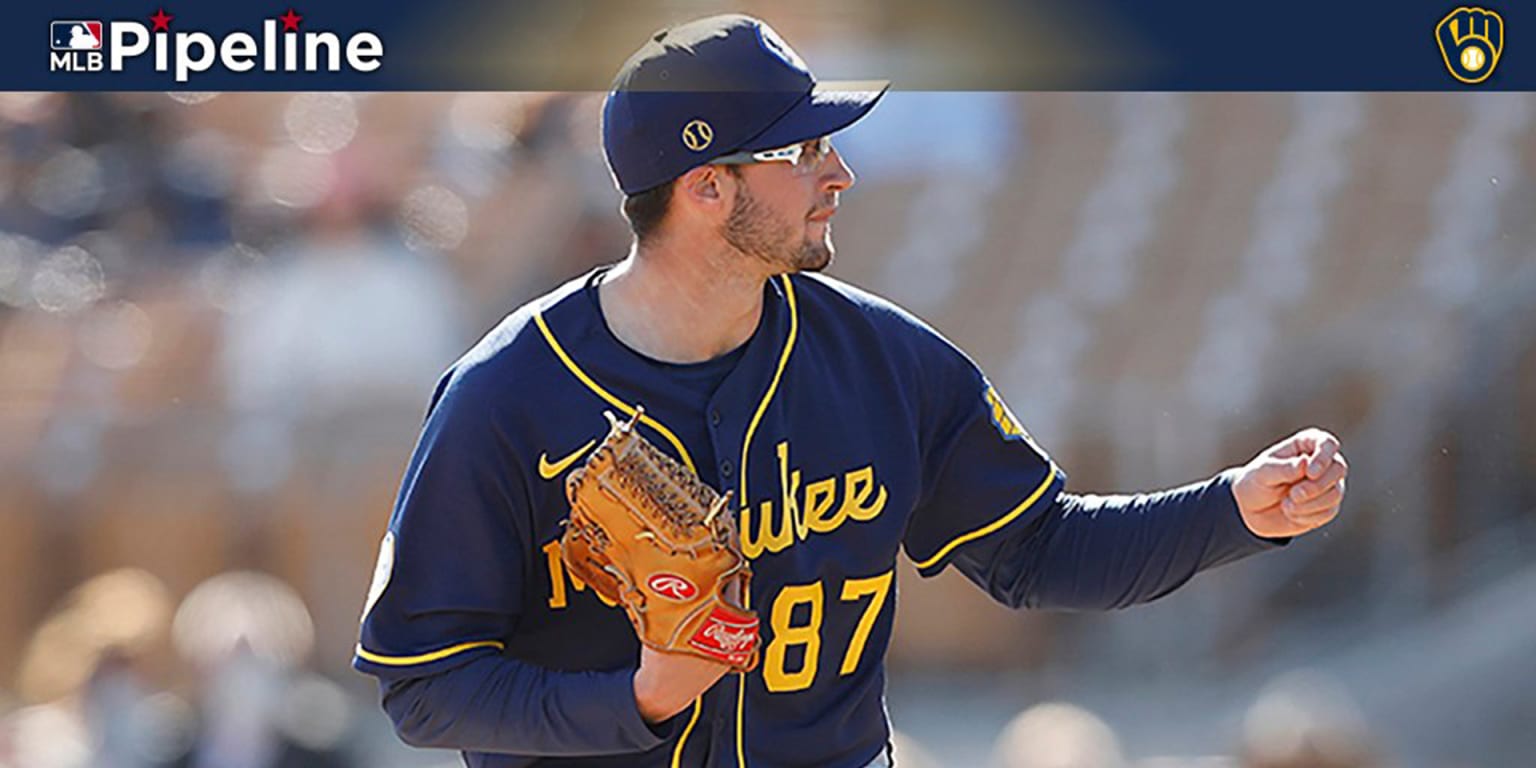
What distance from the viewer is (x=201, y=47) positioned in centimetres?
320

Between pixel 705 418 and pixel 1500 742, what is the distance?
2.70 metres

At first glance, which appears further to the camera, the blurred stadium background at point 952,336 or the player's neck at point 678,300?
the blurred stadium background at point 952,336

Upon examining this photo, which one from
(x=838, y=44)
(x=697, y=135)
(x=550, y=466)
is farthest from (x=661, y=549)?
(x=838, y=44)

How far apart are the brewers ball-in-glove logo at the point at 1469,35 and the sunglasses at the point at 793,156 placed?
1763mm

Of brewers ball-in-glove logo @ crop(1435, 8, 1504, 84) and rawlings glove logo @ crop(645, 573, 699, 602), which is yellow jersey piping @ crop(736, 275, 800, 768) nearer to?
rawlings glove logo @ crop(645, 573, 699, 602)

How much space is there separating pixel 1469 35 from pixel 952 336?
1.31 m

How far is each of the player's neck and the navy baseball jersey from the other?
18 millimetres

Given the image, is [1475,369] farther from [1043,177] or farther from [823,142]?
[823,142]

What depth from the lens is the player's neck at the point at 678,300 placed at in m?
1.86

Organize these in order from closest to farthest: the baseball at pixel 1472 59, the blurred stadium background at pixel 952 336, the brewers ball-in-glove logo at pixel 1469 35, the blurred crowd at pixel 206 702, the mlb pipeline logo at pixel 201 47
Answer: the mlb pipeline logo at pixel 201 47
the brewers ball-in-glove logo at pixel 1469 35
the baseball at pixel 1472 59
the blurred crowd at pixel 206 702
the blurred stadium background at pixel 952 336

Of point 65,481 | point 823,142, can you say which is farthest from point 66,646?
point 823,142

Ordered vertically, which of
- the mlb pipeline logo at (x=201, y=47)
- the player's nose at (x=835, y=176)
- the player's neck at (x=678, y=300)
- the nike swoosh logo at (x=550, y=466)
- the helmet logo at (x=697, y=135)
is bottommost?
the nike swoosh logo at (x=550, y=466)

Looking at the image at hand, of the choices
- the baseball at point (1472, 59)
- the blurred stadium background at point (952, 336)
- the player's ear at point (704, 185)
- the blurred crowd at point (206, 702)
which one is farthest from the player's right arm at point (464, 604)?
the baseball at point (1472, 59)

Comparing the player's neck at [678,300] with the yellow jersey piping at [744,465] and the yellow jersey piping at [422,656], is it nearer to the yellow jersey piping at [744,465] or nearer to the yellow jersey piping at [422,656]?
the yellow jersey piping at [744,465]
